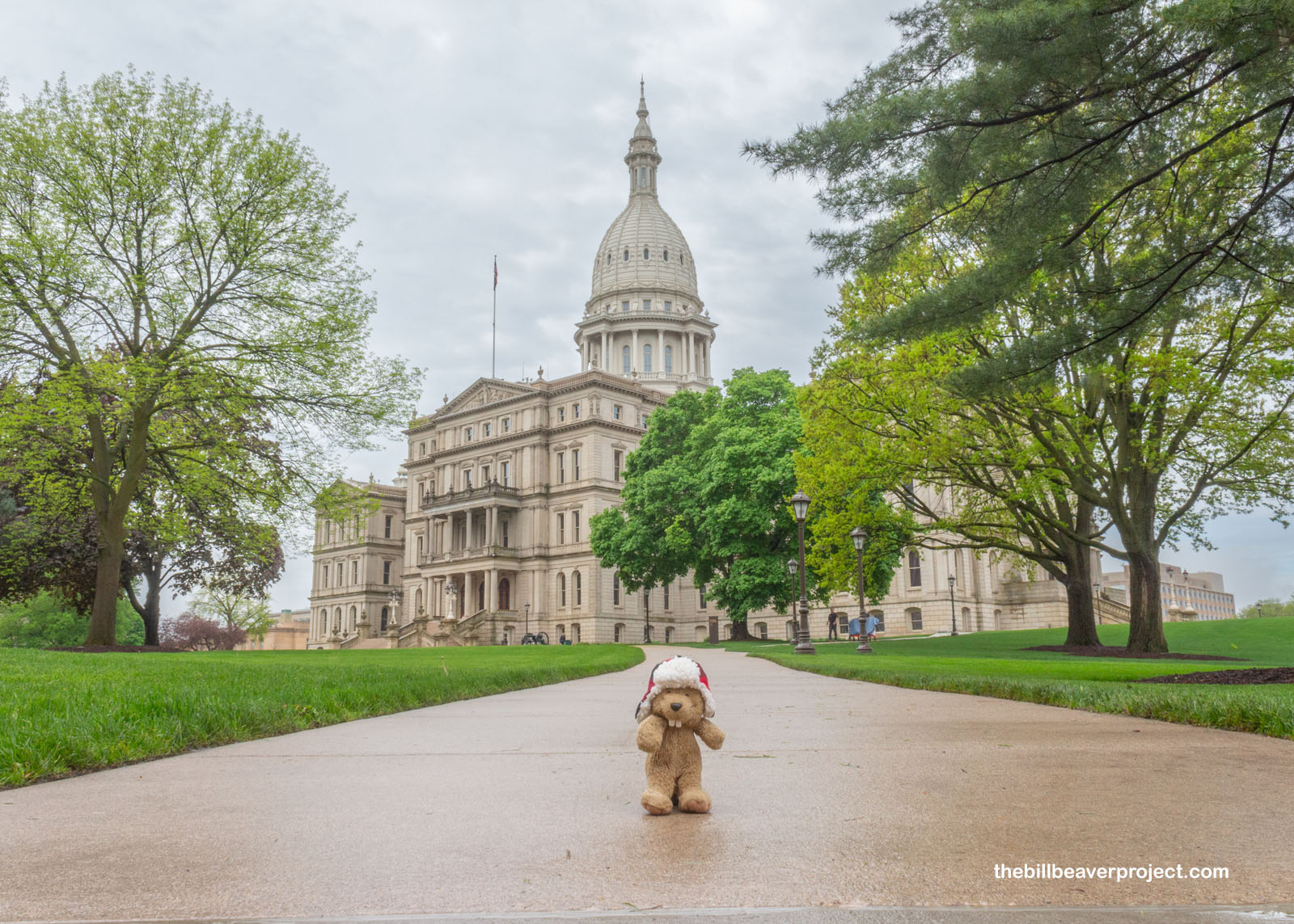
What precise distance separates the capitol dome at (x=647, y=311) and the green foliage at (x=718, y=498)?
131 ft

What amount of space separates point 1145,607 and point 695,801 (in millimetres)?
23594

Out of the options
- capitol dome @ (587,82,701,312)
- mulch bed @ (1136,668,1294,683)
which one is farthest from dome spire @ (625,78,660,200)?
mulch bed @ (1136,668,1294,683)

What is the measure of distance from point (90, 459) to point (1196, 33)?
89.1ft

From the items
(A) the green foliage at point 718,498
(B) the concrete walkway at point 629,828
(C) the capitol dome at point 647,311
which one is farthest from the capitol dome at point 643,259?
(B) the concrete walkway at point 629,828

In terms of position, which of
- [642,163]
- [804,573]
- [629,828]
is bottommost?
[629,828]

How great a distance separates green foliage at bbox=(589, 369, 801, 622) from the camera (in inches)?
1553

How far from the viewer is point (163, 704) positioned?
23.4 feet

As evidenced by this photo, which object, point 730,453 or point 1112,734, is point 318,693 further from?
point 730,453

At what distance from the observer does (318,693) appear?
905cm

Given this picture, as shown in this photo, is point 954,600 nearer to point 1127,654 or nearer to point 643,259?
point 1127,654

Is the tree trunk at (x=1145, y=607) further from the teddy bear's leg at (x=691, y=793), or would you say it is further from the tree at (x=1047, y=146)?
the teddy bear's leg at (x=691, y=793)

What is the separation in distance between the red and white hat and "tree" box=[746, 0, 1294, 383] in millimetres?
6363

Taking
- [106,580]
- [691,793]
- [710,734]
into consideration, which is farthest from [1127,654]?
[106,580]

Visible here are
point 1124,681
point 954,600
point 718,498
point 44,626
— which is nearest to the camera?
point 1124,681
